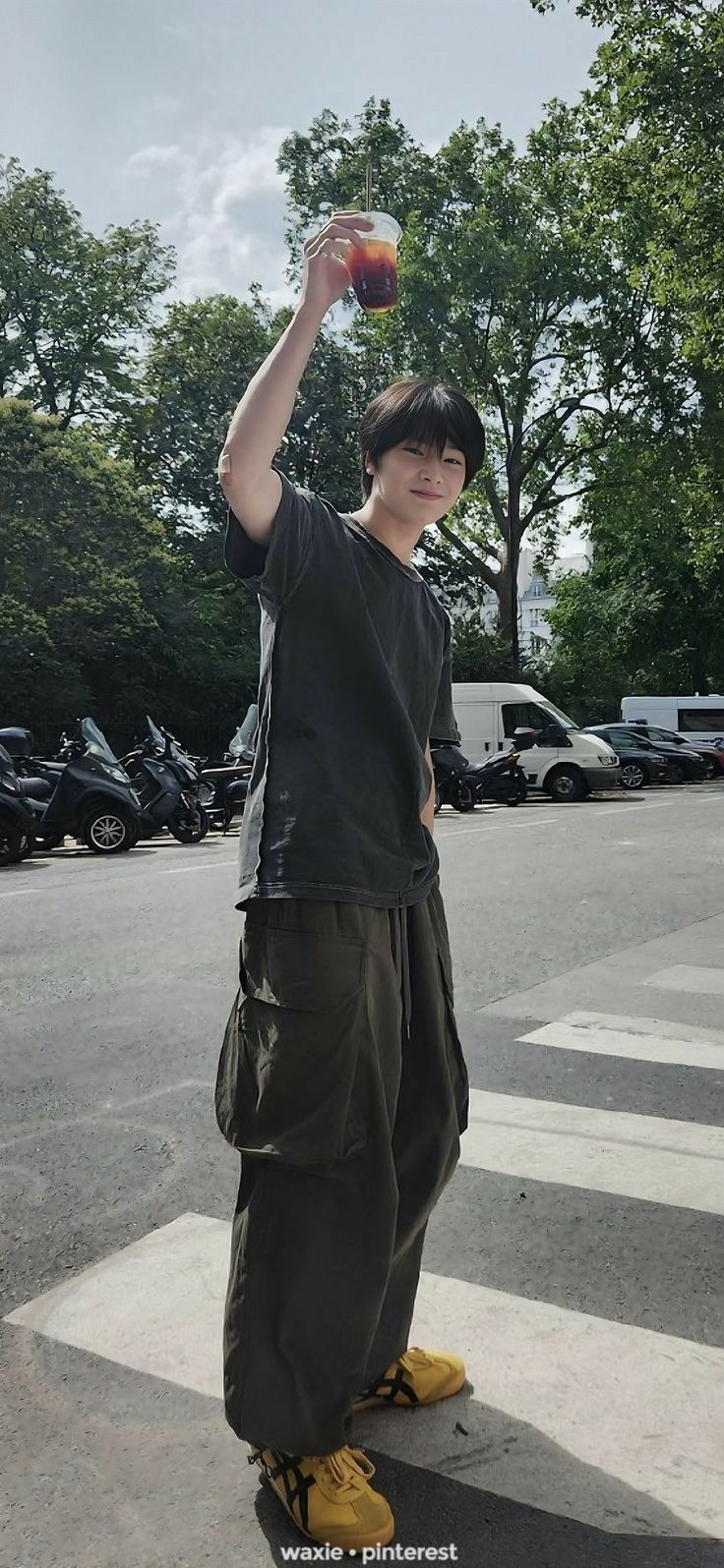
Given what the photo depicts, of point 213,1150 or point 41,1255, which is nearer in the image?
point 41,1255

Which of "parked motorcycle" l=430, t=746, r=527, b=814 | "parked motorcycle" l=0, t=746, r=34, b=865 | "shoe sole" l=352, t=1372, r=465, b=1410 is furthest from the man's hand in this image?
"parked motorcycle" l=430, t=746, r=527, b=814

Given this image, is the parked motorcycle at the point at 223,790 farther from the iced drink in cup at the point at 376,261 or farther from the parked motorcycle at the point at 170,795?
the iced drink in cup at the point at 376,261

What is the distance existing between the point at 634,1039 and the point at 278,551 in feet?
12.7

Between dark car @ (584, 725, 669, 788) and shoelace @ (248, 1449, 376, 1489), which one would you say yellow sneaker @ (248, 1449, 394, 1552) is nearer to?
shoelace @ (248, 1449, 376, 1489)

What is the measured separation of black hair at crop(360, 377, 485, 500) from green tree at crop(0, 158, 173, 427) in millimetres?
32585

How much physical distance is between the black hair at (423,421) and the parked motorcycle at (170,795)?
12.7 meters

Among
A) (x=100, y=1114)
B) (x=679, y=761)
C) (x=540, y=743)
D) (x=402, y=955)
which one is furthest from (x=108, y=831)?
(x=679, y=761)

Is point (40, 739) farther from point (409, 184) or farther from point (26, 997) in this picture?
point (26, 997)

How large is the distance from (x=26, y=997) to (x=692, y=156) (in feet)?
70.0

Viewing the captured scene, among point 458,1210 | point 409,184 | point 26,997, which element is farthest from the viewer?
point 409,184

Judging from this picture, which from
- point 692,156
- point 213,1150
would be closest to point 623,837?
point 213,1150

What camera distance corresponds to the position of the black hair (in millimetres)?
2350

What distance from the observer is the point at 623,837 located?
49.2 ft

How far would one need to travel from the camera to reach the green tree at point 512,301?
3123cm
